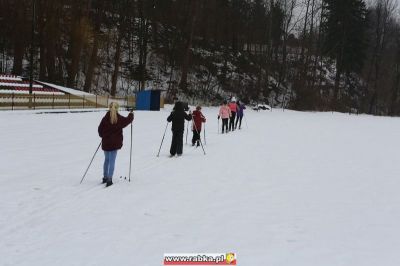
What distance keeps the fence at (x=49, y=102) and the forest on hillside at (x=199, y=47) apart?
8.86 meters

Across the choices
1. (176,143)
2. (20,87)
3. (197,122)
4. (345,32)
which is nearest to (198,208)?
(176,143)

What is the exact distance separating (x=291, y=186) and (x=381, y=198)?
6.30 feet

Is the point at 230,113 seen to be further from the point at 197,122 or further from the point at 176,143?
the point at 176,143

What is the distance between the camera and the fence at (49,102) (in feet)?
93.7

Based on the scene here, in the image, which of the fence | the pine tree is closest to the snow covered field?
the fence

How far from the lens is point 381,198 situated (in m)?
9.59

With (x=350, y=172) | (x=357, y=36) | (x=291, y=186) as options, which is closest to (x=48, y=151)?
(x=291, y=186)

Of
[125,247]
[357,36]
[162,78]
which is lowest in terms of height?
[125,247]

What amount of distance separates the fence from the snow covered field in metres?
14.0

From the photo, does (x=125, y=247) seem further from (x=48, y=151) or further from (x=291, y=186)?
(x=48, y=151)

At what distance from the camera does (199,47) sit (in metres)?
67.9

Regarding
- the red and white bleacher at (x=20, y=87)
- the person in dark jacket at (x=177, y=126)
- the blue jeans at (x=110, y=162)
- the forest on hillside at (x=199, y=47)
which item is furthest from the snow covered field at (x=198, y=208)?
the forest on hillside at (x=199, y=47)

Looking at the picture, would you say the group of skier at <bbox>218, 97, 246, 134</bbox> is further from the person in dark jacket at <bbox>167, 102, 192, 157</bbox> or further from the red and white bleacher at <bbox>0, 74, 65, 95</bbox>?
the red and white bleacher at <bbox>0, 74, 65, 95</bbox>

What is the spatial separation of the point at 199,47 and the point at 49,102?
39.0 meters
